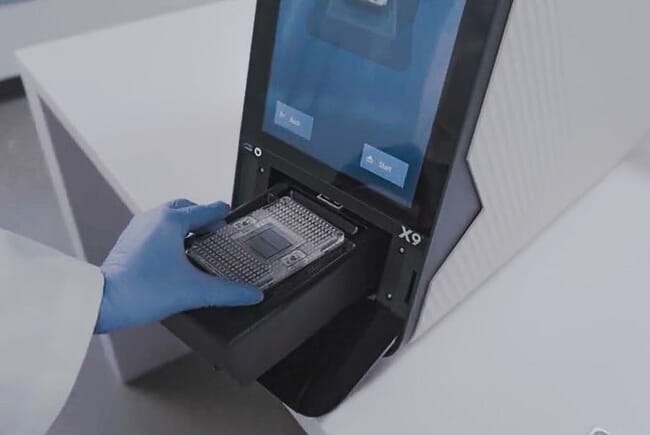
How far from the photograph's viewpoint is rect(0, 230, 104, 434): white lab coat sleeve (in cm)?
44

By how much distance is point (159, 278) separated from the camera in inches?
18.4

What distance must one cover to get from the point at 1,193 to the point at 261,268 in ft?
5.01

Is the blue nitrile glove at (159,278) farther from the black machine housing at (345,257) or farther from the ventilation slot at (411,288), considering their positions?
the ventilation slot at (411,288)

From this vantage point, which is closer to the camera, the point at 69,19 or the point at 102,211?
the point at 102,211

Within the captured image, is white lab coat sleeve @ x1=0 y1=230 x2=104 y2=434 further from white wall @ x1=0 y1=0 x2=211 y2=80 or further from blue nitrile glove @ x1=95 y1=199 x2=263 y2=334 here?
white wall @ x1=0 y1=0 x2=211 y2=80

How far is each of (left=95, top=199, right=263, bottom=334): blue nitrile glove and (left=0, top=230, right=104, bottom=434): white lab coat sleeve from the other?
0.02m

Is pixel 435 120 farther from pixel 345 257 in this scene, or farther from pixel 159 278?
pixel 159 278

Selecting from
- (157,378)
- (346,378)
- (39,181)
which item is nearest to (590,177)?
(346,378)

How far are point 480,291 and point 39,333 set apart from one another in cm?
36

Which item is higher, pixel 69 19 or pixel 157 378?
pixel 69 19

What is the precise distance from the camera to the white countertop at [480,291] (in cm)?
47

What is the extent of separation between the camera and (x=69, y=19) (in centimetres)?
203

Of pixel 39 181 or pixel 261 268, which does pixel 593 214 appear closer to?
pixel 261 268

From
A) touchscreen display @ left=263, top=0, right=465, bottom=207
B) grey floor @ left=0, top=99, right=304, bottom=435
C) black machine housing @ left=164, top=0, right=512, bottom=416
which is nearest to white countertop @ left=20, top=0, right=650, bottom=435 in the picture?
black machine housing @ left=164, top=0, right=512, bottom=416
